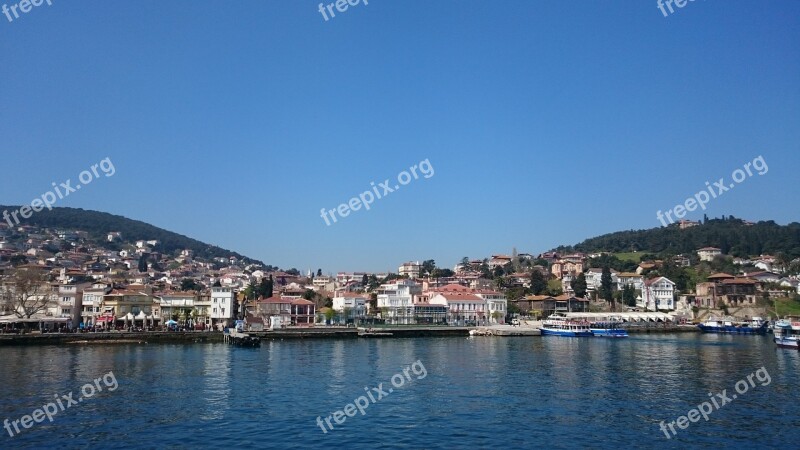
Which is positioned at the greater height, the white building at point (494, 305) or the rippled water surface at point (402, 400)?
the white building at point (494, 305)

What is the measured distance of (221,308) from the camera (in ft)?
265

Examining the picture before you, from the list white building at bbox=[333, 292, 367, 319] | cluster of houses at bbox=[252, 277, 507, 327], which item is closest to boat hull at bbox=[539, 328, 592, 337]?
cluster of houses at bbox=[252, 277, 507, 327]

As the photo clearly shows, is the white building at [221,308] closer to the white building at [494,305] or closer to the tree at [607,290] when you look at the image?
the white building at [494,305]

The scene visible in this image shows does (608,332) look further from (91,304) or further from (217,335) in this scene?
(91,304)

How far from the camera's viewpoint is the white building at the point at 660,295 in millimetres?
116312

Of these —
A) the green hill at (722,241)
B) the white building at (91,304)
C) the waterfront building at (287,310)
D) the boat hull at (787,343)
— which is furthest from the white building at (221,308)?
the green hill at (722,241)

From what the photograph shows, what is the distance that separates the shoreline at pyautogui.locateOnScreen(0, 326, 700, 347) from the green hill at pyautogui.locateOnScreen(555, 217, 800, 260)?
94.9 meters

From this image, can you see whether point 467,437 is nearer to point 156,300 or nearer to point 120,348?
point 120,348

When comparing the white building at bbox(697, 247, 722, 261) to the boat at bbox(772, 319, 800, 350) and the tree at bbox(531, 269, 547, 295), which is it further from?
the boat at bbox(772, 319, 800, 350)

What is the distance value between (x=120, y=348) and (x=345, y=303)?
1812 inches

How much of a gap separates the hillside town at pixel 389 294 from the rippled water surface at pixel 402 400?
2777 cm

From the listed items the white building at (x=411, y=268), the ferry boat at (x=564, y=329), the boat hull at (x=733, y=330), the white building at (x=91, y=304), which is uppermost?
the white building at (x=411, y=268)

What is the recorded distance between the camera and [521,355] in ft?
167

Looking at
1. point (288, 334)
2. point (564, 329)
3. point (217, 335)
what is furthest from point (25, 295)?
point (564, 329)
